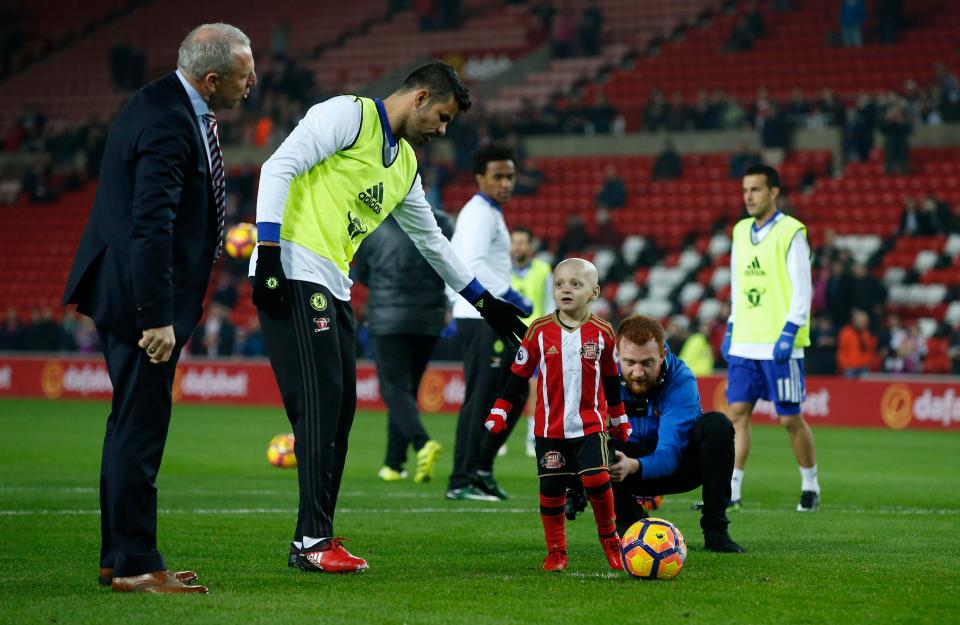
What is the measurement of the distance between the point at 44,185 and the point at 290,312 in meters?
33.4

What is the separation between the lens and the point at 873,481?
12.6 metres

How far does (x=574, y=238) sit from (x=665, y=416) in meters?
20.8

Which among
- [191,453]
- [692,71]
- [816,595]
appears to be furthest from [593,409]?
[692,71]

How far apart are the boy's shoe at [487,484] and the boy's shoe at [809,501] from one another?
83.1 inches

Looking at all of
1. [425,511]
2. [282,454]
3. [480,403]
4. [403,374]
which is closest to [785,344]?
[480,403]

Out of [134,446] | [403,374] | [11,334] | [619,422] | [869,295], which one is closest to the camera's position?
[134,446]

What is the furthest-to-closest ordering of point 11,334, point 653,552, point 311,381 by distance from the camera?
point 11,334
point 311,381
point 653,552

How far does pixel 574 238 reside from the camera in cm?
2786

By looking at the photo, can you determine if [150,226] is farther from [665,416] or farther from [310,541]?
[665,416]

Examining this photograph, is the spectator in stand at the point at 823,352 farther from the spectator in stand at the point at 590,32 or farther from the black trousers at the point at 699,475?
the spectator in stand at the point at 590,32

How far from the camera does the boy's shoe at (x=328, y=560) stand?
250 inches

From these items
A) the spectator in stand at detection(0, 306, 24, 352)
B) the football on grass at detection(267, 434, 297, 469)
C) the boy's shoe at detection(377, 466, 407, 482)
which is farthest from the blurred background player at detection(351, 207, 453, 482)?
the spectator in stand at detection(0, 306, 24, 352)

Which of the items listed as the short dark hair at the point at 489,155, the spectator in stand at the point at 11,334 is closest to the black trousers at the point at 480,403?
the short dark hair at the point at 489,155

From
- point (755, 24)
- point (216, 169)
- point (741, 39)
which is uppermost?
point (755, 24)
